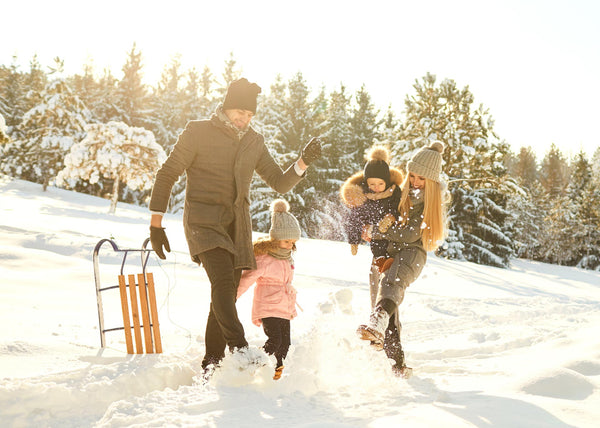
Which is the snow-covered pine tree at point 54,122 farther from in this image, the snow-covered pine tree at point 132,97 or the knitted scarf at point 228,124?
the knitted scarf at point 228,124

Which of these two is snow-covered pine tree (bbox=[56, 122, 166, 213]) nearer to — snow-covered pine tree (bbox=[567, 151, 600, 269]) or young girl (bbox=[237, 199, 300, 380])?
young girl (bbox=[237, 199, 300, 380])

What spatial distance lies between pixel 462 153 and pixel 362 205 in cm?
1727

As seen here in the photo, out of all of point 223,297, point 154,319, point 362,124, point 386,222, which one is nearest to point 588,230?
point 362,124

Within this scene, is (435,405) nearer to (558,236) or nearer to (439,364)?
(439,364)

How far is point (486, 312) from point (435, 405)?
17.3 ft

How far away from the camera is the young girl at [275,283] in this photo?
406cm

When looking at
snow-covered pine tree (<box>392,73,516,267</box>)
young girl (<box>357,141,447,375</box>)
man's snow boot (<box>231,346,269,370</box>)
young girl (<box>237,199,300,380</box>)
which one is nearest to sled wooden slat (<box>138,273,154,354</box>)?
young girl (<box>237,199,300,380</box>)

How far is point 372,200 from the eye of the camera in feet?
13.4

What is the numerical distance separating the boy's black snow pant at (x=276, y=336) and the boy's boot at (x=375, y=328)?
786 millimetres

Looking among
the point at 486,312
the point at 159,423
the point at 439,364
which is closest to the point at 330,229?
the point at 486,312

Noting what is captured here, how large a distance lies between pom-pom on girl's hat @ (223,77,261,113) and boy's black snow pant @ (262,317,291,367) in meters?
1.64

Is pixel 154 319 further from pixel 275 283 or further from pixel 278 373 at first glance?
pixel 278 373

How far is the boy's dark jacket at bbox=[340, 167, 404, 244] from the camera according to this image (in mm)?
4031

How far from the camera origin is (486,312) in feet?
25.8
